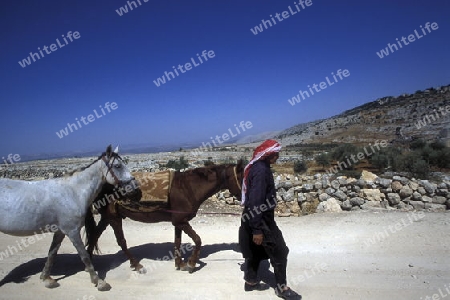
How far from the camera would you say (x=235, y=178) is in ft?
17.7

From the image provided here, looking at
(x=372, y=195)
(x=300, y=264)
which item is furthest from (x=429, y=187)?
(x=300, y=264)

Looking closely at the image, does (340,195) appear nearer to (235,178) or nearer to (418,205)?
(418,205)

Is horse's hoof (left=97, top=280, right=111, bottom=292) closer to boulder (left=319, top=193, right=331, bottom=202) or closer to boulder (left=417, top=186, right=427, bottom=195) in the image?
boulder (left=319, top=193, right=331, bottom=202)

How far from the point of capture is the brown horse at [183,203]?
542 cm

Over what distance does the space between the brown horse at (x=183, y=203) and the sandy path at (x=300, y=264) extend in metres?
0.56

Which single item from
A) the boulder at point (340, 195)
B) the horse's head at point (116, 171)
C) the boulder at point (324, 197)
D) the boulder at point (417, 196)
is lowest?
the boulder at point (417, 196)

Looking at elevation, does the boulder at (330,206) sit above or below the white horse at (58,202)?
A: below

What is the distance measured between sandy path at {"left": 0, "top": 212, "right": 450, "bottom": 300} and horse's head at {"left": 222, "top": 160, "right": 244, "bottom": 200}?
1.52 meters

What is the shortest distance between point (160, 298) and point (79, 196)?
86.1 inches

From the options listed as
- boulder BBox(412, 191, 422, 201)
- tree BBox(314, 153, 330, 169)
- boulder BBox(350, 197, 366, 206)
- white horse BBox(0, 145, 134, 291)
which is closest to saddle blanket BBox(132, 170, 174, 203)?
white horse BBox(0, 145, 134, 291)

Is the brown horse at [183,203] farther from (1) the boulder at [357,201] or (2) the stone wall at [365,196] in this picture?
(1) the boulder at [357,201]

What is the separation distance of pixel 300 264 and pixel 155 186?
3212 millimetres

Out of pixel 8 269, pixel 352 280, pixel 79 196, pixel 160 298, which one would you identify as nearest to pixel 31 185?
pixel 79 196

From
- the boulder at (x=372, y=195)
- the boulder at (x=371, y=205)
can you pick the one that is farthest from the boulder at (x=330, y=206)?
the boulder at (x=372, y=195)
